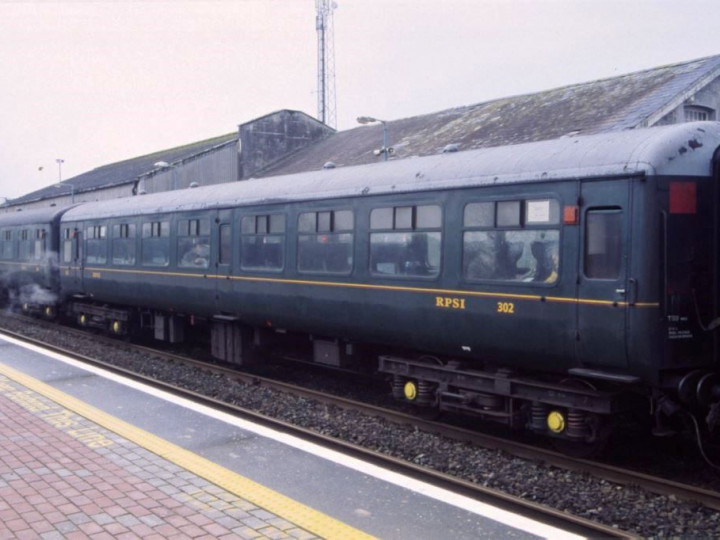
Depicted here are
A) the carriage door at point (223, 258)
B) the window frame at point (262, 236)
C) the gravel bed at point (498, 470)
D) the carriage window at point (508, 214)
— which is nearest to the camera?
the gravel bed at point (498, 470)

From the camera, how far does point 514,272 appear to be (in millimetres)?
7305

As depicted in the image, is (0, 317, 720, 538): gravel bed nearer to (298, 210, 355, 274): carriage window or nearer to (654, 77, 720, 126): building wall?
(298, 210, 355, 274): carriage window

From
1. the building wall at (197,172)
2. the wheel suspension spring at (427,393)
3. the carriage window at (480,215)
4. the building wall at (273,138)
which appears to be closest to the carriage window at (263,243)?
the wheel suspension spring at (427,393)

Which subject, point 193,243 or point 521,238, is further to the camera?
point 193,243

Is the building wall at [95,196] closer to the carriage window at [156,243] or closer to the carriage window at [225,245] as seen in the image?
the carriage window at [156,243]

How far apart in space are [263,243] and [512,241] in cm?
482

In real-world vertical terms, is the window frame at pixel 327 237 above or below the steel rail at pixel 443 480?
→ above

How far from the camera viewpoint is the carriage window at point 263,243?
1073cm

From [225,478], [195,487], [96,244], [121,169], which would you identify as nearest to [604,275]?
[225,478]

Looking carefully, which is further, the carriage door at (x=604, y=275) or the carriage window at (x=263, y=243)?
the carriage window at (x=263, y=243)

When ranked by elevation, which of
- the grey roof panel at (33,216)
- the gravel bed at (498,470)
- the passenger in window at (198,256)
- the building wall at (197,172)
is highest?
the building wall at (197,172)

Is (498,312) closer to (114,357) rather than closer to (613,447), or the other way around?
(613,447)

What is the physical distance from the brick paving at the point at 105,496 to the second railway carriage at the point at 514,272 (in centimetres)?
317

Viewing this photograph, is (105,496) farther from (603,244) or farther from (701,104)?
(701,104)
